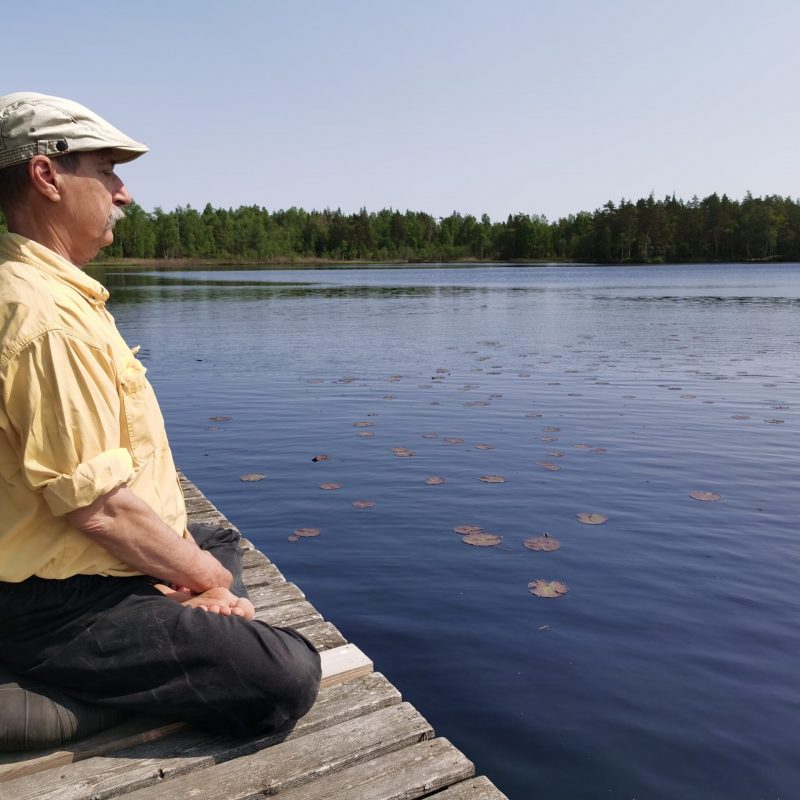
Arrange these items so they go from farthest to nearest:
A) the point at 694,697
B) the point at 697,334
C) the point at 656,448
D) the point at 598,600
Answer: the point at 697,334, the point at 656,448, the point at 598,600, the point at 694,697

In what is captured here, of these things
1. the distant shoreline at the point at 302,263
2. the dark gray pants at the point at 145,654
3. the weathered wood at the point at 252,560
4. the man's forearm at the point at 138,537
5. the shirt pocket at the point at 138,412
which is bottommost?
the weathered wood at the point at 252,560

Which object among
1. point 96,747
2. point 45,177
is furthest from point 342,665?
point 45,177

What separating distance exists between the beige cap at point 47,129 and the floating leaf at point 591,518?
636cm

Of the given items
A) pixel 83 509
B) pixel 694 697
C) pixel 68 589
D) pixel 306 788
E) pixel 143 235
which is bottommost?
pixel 694 697

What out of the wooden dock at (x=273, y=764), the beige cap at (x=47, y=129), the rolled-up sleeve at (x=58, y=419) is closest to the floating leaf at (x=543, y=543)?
the wooden dock at (x=273, y=764)

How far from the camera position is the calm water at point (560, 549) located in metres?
4.67

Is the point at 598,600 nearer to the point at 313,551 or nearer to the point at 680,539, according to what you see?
the point at 680,539

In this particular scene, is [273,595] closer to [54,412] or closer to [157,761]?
[157,761]

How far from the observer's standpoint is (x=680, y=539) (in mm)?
7641

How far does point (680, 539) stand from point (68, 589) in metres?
6.21

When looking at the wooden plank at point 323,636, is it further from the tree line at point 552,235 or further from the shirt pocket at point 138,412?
the tree line at point 552,235

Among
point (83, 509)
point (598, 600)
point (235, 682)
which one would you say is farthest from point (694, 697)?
point (83, 509)

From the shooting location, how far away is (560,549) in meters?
7.46

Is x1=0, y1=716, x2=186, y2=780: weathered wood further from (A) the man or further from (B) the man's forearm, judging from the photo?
(B) the man's forearm
